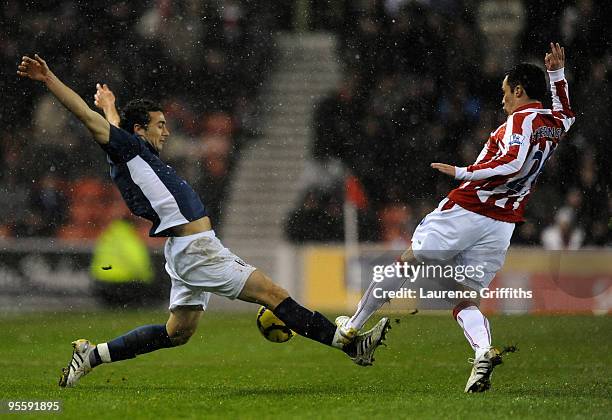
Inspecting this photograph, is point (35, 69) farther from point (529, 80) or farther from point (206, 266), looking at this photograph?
point (529, 80)

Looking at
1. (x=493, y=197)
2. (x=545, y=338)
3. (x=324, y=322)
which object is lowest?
(x=545, y=338)

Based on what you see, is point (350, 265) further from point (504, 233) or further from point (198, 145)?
point (504, 233)

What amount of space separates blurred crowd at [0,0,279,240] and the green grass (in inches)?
159

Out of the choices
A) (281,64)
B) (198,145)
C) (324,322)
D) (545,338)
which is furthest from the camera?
(281,64)

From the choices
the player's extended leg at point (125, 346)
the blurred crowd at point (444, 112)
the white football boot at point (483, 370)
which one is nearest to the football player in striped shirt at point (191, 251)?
the player's extended leg at point (125, 346)

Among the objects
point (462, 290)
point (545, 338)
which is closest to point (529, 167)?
point (462, 290)

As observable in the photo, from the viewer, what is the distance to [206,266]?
688 centimetres

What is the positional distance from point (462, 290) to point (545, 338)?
4.06 metres

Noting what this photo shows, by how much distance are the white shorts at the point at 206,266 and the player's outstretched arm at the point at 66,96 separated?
0.76 meters

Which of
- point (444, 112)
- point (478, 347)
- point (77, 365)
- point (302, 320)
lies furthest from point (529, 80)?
point (444, 112)

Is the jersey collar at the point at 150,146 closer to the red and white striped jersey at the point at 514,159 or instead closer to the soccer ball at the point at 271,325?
A: the soccer ball at the point at 271,325

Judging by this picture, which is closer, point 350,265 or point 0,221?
point 350,265

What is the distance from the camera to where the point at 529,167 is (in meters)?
6.98

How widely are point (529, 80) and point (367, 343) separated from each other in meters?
1.81
